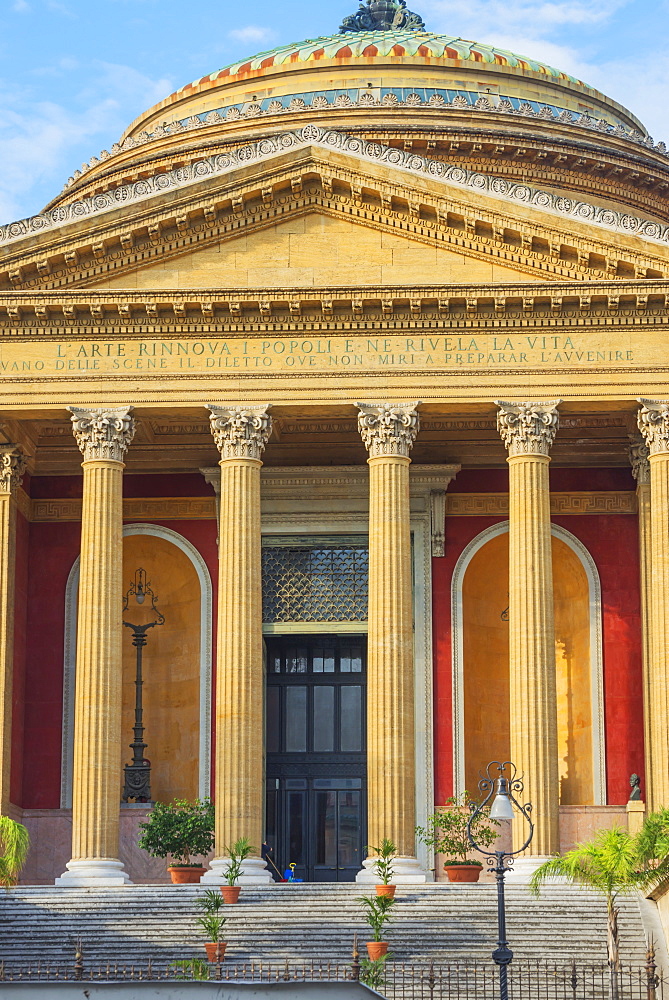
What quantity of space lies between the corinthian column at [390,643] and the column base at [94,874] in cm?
463

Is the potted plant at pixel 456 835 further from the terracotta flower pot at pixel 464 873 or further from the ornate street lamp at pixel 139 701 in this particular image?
the ornate street lamp at pixel 139 701

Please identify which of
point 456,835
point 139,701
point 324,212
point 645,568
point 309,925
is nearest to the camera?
point 309,925

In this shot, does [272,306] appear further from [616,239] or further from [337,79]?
[337,79]

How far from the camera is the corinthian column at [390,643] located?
120 feet

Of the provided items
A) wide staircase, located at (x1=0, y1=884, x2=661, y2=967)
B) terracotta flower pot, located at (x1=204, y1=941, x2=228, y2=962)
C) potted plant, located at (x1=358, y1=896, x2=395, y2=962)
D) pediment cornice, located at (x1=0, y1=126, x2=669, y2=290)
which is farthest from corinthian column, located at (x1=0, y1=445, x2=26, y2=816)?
terracotta flower pot, located at (x1=204, y1=941, x2=228, y2=962)

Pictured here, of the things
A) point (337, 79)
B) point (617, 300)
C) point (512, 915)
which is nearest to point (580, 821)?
point (512, 915)

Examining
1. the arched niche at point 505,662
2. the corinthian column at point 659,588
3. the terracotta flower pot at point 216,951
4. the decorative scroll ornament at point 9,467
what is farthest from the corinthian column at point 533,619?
the decorative scroll ornament at point 9,467

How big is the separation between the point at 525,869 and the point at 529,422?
8.80 meters

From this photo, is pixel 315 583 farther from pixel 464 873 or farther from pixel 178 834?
pixel 464 873

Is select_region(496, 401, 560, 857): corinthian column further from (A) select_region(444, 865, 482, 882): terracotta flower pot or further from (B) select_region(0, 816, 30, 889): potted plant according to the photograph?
(B) select_region(0, 816, 30, 889): potted plant

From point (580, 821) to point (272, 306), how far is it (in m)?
13.0

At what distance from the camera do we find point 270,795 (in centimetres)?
4353

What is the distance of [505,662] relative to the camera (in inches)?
1740

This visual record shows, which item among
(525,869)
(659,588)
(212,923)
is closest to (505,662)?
(659,588)
